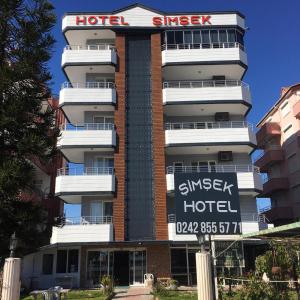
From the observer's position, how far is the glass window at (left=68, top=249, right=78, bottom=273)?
33438 mm

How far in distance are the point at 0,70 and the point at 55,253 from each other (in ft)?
70.9

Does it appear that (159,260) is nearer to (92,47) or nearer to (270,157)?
(92,47)

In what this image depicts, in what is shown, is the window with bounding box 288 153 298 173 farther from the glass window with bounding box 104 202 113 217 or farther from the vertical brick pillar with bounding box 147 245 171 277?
the glass window with bounding box 104 202 113 217

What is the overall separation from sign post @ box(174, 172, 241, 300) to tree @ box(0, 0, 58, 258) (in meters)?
5.97

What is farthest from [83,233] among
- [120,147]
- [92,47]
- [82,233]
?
[92,47]

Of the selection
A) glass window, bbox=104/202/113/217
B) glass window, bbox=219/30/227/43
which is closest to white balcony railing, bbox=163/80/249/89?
glass window, bbox=219/30/227/43

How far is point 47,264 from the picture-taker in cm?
3434

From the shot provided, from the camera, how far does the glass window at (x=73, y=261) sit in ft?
110

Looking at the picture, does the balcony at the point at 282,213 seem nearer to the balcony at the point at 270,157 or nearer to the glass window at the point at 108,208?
the balcony at the point at 270,157

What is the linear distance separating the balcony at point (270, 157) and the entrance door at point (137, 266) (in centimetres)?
2298

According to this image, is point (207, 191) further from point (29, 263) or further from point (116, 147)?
point (29, 263)

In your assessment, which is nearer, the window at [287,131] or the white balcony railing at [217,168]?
the white balcony railing at [217,168]

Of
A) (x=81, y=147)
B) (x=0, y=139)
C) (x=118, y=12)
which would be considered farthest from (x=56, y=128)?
(x=118, y=12)

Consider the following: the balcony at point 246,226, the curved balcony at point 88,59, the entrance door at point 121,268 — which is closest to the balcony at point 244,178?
the balcony at point 246,226
